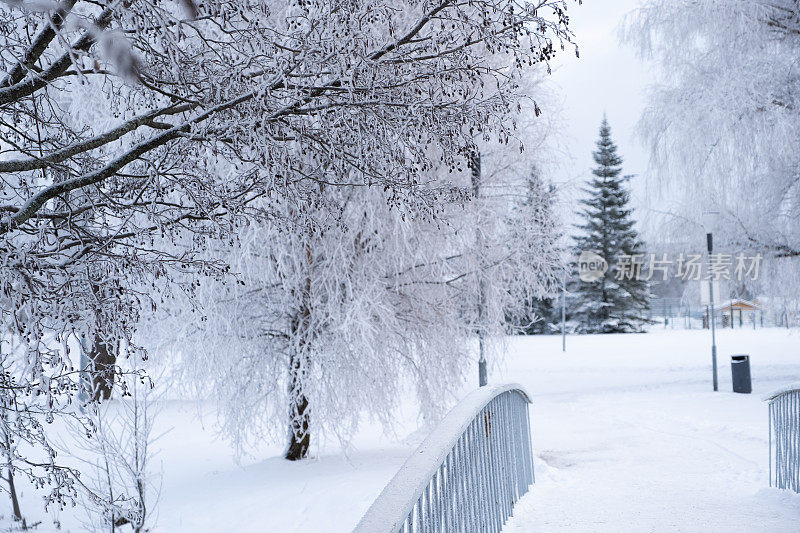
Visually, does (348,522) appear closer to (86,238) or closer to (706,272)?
(86,238)

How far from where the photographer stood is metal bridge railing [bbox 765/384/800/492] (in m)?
6.43

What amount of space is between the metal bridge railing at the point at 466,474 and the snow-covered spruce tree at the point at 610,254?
44.6m

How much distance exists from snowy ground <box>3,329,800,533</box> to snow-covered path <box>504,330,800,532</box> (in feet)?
0.06

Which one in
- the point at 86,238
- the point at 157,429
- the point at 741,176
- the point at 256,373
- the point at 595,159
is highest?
the point at 595,159

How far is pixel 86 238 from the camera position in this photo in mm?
3791

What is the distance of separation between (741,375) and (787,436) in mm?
8847

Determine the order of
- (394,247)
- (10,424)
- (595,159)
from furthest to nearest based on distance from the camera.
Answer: (595,159), (394,247), (10,424)

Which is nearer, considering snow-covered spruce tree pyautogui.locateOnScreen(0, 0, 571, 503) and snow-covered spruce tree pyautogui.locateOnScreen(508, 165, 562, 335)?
snow-covered spruce tree pyautogui.locateOnScreen(0, 0, 571, 503)

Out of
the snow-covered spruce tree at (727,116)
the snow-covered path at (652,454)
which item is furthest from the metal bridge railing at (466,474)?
the snow-covered spruce tree at (727,116)

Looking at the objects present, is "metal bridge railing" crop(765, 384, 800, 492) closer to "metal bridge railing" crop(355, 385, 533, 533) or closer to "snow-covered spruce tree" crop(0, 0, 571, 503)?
"metal bridge railing" crop(355, 385, 533, 533)

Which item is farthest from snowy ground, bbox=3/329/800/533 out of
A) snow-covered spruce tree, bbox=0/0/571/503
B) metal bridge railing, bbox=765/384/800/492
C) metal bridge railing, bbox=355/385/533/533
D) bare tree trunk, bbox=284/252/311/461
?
snow-covered spruce tree, bbox=0/0/571/503

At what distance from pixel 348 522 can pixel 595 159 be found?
4826cm

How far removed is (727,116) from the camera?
1373 cm

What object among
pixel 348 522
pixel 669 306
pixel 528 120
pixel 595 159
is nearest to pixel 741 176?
pixel 528 120
